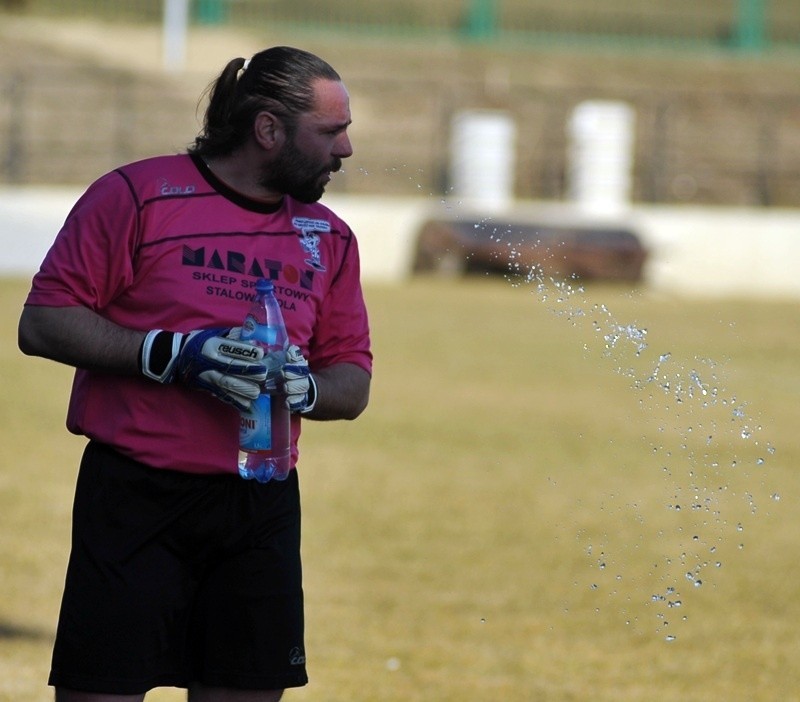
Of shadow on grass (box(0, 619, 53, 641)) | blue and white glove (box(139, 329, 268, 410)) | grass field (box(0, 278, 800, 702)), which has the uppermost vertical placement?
blue and white glove (box(139, 329, 268, 410))

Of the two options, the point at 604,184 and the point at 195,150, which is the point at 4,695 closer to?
the point at 195,150

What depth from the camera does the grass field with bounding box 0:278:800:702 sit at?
19.5 feet

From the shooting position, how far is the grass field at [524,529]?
595cm

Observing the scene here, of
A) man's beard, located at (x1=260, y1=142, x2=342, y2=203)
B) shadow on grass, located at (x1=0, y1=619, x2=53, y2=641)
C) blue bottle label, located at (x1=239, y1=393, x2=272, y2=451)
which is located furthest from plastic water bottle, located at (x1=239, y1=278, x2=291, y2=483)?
shadow on grass, located at (x1=0, y1=619, x2=53, y2=641)

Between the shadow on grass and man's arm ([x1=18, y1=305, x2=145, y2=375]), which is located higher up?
man's arm ([x1=18, y1=305, x2=145, y2=375])

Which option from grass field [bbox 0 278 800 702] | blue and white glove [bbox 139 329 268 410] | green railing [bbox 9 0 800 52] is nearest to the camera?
blue and white glove [bbox 139 329 268 410]

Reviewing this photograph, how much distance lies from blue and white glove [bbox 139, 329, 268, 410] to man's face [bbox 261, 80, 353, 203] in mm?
405

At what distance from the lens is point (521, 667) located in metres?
5.98

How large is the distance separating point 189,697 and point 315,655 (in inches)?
96.0

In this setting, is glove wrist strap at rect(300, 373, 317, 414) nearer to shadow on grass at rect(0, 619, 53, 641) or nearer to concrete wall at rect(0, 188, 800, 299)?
shadow on grass at rect(0, 619, 53, 641)

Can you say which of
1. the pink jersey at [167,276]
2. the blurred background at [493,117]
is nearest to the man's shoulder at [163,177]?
the pink jersey at [167,276]

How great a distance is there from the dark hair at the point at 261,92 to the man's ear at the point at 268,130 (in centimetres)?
1

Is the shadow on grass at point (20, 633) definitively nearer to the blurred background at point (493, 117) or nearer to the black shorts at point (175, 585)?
the black shorts at point (175, 585)

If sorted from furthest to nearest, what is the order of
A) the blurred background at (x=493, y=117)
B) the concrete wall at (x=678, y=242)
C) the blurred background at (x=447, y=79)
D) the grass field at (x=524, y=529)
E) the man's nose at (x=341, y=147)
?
the blurred background at (x=447, y=79), the blurred background at (x=493, y=117), the concrete wall at (x=678, y=242), the grass field at (x=524, y=529), the man's nose at (x=341, y=147)
